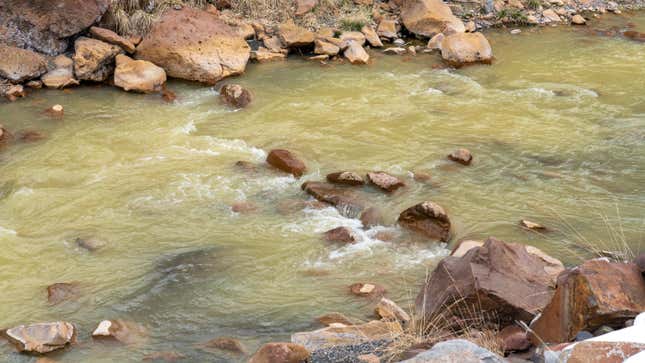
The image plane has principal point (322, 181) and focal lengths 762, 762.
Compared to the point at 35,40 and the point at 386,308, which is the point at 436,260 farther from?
the point at 35,40

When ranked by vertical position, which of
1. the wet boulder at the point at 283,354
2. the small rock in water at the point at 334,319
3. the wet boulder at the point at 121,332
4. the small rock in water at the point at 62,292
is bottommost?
the small rock in water at the point at 62,292

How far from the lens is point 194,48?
38.3 ft

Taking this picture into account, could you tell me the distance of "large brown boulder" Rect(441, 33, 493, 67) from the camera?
12.5m

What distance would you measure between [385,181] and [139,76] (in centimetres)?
491

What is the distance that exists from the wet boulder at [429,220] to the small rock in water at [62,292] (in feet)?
9.69

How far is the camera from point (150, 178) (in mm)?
8344

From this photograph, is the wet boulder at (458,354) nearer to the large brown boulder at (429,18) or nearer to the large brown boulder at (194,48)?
the large brown boulder at (194,48)

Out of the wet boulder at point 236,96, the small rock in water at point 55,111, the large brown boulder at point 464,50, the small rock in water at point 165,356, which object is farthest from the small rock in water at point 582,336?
the large brown boulder at point 464,50

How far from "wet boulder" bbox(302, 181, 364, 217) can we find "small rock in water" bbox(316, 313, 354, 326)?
6.46ft

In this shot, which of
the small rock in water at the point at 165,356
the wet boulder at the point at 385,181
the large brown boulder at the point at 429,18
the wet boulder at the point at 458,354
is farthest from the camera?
the large brown boulder at the point at 429,18

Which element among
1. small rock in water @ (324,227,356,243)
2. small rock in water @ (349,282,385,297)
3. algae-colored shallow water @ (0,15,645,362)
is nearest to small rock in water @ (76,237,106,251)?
algae-colored shallow water @ (0,15,645,362)

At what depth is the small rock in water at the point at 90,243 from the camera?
6845 mm

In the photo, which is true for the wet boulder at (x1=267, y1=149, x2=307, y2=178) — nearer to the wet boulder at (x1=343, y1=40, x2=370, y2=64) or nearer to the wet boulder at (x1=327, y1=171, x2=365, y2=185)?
the wet boulder at (x1=327, y1=171, x2=365, y2=185)

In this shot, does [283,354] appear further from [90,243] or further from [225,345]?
[90,243]
